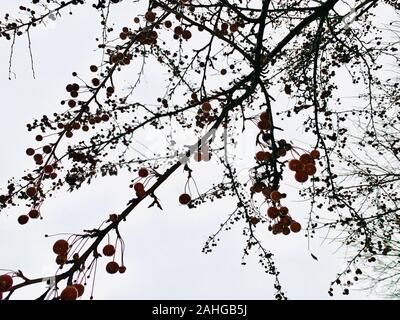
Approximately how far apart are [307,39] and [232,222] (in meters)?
3.08

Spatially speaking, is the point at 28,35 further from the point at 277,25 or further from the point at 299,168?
the point at 277,25

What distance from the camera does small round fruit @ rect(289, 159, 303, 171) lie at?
231cm

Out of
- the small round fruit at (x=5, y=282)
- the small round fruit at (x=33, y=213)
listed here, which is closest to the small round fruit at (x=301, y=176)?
the small round fruit at (x=5, y=282)

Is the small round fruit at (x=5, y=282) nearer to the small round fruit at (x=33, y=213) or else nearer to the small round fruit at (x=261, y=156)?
the small round fruit at (x=33, y=213)

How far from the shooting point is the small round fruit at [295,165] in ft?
7.59

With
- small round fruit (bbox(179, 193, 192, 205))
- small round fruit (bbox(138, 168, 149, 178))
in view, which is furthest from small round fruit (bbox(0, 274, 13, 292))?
small round fruit (bbox(179, 193, 192, 205))

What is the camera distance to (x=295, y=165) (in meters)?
2.33

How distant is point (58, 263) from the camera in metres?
1.78

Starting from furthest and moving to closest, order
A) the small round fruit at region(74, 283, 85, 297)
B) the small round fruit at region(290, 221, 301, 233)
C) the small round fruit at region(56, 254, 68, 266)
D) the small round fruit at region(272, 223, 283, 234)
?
the small round fruit at region(290, 221, 301, 233)
the small round fruit at region(272, 223, 283, 234)
the small round fruit at region(56, 254, 68, 266)
the small round fruit at region(74, 283, 85, 297)

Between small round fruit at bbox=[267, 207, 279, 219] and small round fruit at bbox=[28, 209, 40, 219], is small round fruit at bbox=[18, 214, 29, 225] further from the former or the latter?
small round fruit at bbox=[267, 207, 279, 219]

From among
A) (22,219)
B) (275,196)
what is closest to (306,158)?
(275,196)

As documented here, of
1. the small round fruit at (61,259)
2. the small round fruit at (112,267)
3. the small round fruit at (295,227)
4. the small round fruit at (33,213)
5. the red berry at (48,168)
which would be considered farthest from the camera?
the red berry at (48,168)
